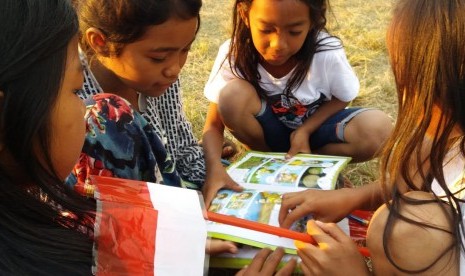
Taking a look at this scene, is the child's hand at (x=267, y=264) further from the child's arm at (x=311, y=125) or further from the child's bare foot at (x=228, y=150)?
the child's bare foot at (x=228, y=150)

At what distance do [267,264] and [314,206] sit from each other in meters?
0.20

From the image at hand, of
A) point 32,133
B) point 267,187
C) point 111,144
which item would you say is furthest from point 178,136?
point 32,133

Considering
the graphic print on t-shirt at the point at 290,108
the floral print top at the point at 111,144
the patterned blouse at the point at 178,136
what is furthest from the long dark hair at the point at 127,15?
the graphic print on t-shirt at the point at 290,108

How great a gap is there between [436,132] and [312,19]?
74 cm

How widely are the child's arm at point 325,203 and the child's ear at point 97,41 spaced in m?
0.56

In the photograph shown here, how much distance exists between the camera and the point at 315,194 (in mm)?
1442

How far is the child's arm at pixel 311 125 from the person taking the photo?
72.9 inches

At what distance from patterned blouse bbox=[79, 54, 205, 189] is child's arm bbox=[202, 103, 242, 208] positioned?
0.16 ft

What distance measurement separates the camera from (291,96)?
1.92 m

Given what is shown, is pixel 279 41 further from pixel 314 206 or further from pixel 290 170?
pixel 314 206

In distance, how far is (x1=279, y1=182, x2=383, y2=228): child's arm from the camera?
55.6 inches

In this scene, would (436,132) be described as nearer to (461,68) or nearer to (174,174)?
(461,68)

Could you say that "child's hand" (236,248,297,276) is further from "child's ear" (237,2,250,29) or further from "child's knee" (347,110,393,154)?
"child's ear" (237,2,250,29)

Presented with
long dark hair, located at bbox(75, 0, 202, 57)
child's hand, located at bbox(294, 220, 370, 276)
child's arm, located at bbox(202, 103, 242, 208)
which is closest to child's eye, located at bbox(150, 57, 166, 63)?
long dark hair, located at bbox(75, 0, 202, 57)
